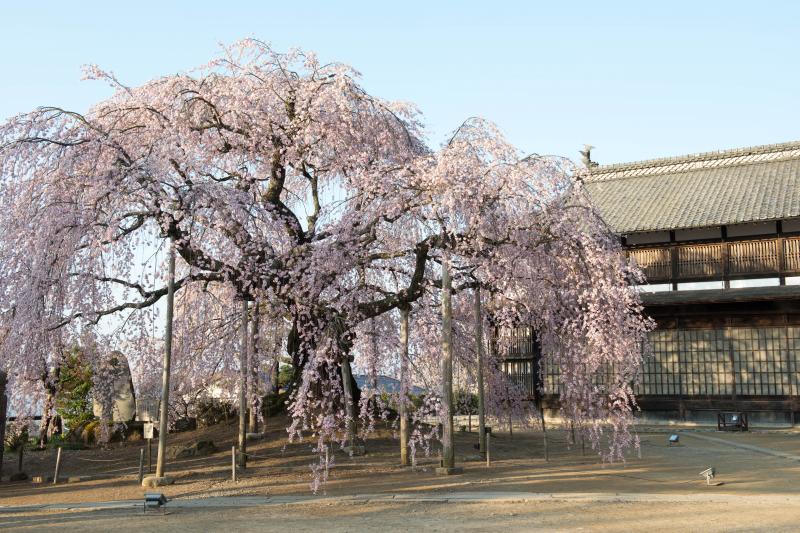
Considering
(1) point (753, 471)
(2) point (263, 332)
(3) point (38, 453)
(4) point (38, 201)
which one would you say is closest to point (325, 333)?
(2) point (263, 332)

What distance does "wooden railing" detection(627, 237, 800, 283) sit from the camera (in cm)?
2730

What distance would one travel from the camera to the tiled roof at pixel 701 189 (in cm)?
2836

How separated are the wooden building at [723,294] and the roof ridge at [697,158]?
874mm

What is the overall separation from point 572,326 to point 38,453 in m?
16.2

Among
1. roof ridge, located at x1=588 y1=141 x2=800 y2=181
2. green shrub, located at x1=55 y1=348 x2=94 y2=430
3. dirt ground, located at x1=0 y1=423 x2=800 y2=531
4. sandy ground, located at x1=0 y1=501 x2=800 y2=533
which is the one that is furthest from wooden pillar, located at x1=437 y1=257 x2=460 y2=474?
roof ridge, located at x1=588 y1=141 x2=800 y2=181

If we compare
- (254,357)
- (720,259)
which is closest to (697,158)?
(720,259)

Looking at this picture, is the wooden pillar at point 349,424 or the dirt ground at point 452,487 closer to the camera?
the dirt ground at point 452,487

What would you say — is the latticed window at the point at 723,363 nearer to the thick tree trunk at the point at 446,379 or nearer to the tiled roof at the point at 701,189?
the tiled roof at the point at 701,189

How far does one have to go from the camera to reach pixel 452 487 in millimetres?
14969

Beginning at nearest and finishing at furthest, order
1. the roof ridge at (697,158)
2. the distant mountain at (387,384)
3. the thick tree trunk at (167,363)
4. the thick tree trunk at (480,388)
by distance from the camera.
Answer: the thick tree trunk at (167,363) < the distant mountain at (387,384) < the thick tree trunk at (480,388) < the roof ridge at (697,158)

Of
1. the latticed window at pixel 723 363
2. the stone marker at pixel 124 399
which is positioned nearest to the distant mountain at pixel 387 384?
the stone marker at pixel 124 399

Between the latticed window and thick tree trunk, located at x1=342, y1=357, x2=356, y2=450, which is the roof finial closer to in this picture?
the latticed window

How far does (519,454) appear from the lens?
68.5 ft

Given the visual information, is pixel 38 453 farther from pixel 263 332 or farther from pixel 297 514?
pixel 297 514
